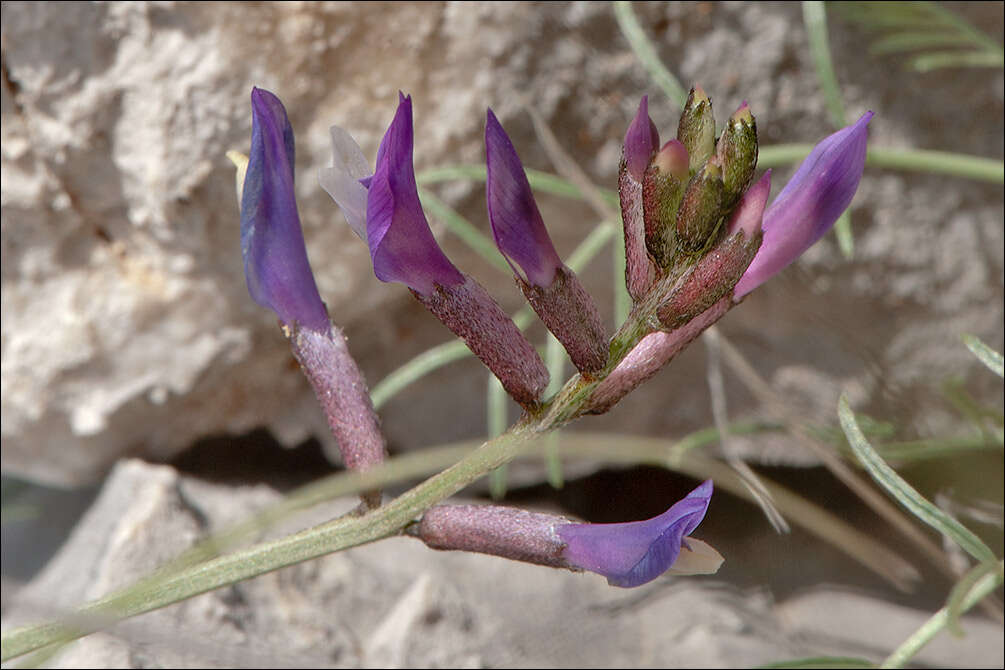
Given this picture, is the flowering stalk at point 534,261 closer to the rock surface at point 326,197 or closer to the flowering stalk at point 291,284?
the flowering stalk at point 291,284

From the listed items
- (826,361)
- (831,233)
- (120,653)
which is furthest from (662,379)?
(120,653)

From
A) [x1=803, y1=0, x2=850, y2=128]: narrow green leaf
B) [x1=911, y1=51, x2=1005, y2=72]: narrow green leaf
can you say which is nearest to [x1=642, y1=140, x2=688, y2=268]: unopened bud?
[x1=803, y1=0, x2=850, y2=128]: narrow green leaf

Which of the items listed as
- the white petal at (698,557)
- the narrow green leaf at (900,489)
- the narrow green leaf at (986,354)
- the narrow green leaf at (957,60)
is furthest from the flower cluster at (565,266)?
the narrow green leaf at (957,60)

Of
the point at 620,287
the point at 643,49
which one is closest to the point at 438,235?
the point at 620,287

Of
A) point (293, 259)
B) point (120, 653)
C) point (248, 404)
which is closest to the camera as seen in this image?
point (293, 259)

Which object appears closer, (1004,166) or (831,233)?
(1004,166)

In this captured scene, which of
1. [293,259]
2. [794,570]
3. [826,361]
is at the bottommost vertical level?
[794,570]

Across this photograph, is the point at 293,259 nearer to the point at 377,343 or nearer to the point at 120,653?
the point at 120,653
